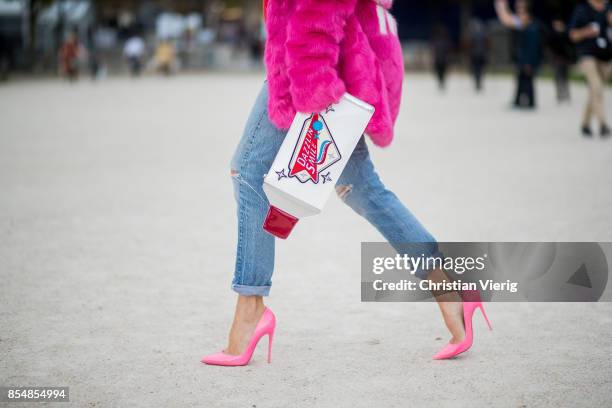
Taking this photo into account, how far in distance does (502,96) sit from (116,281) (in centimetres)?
1763

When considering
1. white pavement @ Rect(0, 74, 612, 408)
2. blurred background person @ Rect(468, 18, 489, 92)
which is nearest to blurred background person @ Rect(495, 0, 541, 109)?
white pavement @ Rect(0, 74, 612, 408)

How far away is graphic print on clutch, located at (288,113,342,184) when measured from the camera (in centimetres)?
342

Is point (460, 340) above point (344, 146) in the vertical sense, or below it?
below

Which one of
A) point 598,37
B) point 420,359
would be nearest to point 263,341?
point 420,359

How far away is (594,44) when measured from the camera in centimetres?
1120

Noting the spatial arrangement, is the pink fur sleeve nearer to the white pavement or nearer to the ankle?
the ankle

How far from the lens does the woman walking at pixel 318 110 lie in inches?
131

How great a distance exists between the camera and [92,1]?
55094 millimetres

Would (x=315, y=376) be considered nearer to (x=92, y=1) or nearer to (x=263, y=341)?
(x=263, y=341)

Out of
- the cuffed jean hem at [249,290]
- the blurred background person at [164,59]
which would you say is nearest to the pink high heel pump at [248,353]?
the cuffed jean hem at [249,290]

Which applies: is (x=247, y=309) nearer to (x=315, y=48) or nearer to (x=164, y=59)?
(x=315, y=48)

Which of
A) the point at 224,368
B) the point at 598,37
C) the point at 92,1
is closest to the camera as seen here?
the point at 224,368

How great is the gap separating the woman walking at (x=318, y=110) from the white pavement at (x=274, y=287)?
212 millimetres
